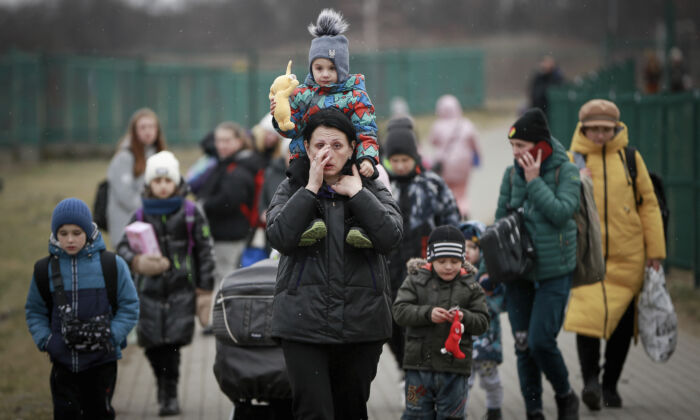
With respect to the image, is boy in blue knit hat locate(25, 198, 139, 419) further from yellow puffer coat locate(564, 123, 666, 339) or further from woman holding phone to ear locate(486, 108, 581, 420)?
yellow puffer coat locate(564, 123, 666, 339)

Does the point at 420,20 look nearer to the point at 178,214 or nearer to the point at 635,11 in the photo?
the point at 635,11

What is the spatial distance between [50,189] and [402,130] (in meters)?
17.7

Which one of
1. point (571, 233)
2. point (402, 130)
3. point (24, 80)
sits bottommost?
point (571, 233)

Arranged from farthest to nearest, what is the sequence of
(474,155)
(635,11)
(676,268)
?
(635,11)
(474,155)
(676,268)

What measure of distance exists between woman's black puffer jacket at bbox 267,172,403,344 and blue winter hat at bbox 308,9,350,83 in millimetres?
662

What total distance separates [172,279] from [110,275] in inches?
55.8

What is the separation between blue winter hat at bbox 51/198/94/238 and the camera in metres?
6.14

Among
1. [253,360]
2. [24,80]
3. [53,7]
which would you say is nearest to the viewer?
[253,360]

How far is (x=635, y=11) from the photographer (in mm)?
80062

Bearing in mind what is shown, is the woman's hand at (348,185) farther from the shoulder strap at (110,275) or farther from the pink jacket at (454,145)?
the pink jacket at (454,145)

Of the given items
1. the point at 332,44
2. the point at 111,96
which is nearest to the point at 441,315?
the point at 332,44

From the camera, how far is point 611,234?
7480 mm

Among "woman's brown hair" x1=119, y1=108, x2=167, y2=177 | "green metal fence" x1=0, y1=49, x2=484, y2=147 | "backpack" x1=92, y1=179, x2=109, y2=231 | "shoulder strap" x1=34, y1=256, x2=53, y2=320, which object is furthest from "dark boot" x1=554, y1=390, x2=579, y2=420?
"green metal fence" x1=0, y1=49, x2=484, y2=147

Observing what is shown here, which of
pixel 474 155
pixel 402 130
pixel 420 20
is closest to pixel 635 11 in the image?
pixel 420 20
